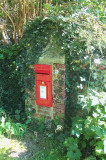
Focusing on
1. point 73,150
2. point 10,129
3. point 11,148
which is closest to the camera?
point 73,150

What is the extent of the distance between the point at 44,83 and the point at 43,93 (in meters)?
0.26

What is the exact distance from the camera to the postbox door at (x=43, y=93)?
3697mm

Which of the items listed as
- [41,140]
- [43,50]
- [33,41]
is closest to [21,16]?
[33,41]

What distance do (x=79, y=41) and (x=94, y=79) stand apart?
0.88 metres

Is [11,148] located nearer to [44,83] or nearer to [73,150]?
[73,150]

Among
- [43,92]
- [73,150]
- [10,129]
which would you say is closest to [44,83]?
[43,92]

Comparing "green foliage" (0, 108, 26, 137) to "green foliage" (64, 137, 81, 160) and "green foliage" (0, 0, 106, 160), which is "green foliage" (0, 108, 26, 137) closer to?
"green foliage" (0, 0, 106, 160)

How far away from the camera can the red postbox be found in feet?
11.9

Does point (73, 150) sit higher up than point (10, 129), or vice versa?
point (10, 129)

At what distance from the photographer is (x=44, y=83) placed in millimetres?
3701

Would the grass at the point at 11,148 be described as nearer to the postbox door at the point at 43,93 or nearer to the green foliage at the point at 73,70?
the green foliage at the point at 73,70

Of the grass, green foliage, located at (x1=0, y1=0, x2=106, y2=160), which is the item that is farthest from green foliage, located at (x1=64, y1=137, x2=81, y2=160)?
the grass

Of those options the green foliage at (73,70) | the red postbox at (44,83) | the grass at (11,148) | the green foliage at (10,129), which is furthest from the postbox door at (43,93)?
the grass at (11,148)

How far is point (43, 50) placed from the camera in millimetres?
3654
